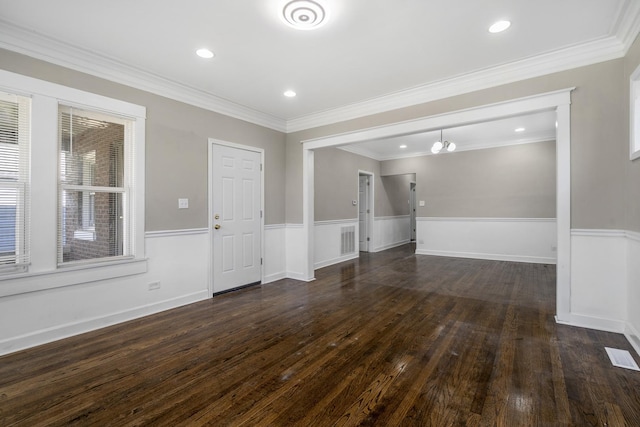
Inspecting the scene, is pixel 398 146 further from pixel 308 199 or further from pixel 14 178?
pixel 14 178

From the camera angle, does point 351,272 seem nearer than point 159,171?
No

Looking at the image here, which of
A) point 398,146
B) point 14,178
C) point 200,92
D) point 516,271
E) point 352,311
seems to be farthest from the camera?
Answer: point 398,146

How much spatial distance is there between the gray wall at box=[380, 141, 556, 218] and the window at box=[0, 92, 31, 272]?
7.20 meters

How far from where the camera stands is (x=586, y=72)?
2834 millimetres

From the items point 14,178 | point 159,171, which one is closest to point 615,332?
point 159,171

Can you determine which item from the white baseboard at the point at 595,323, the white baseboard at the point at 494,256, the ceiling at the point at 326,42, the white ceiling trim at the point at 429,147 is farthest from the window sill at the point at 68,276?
the white baseboard at the point at 494,256

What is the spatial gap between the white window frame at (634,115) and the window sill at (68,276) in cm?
485

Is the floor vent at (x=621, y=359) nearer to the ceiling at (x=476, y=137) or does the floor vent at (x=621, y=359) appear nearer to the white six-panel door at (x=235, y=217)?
the ceiling at (x=476, y=137)

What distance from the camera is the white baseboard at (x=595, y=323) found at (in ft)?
8.89

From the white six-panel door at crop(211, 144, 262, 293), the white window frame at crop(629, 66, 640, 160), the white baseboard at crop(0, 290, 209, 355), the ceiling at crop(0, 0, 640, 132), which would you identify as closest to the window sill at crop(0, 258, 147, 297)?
the white baseboard at crop(0, 290, 209, 355)

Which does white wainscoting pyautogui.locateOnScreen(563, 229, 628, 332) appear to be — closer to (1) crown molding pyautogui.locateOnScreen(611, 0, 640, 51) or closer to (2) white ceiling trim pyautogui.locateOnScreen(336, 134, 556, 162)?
(1) crown molding pyautogui.locateOnScreen(611, 0, 640, 51)

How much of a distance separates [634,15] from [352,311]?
3.57 metres

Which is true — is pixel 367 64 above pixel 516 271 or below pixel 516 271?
above

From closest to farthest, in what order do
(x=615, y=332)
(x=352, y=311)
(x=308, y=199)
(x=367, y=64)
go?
(x=615, y=332) → (x=367, y=64) → (x=352, y=311) → (x=308, y=199)
